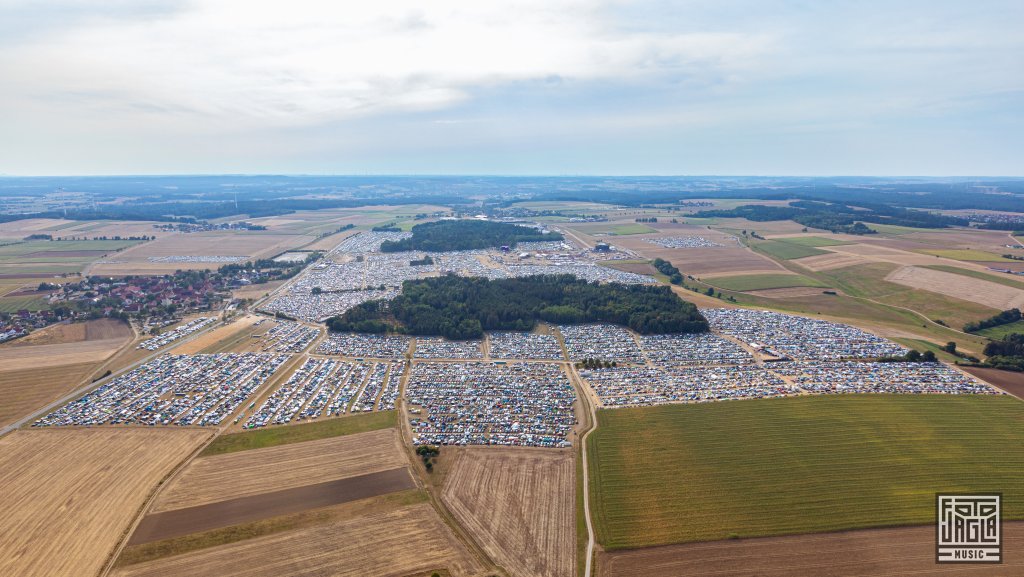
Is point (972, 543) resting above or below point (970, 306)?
below

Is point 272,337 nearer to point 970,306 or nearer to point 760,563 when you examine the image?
point 760,563

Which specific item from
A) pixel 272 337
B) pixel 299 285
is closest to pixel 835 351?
pixel 272 337

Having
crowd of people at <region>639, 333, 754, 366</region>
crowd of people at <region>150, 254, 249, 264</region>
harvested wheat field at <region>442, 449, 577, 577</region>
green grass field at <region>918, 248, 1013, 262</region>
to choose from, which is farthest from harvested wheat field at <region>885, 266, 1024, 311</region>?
crowd of people at <region>150, 254, 249, 264</region>

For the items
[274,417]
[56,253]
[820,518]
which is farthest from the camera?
[56,253]

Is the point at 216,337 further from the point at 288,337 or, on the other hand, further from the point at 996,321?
the point at 996,321

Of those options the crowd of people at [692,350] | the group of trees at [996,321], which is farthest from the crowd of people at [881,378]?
the group of trees at [996,321]

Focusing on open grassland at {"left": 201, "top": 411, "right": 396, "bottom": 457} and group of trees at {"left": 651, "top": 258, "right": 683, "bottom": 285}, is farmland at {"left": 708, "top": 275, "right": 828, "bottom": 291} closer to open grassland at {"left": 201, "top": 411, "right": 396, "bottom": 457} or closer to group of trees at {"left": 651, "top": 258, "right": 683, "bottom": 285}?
group of trees at {"left": 651, "top": 258, "right": 683, "bottom": 285}
